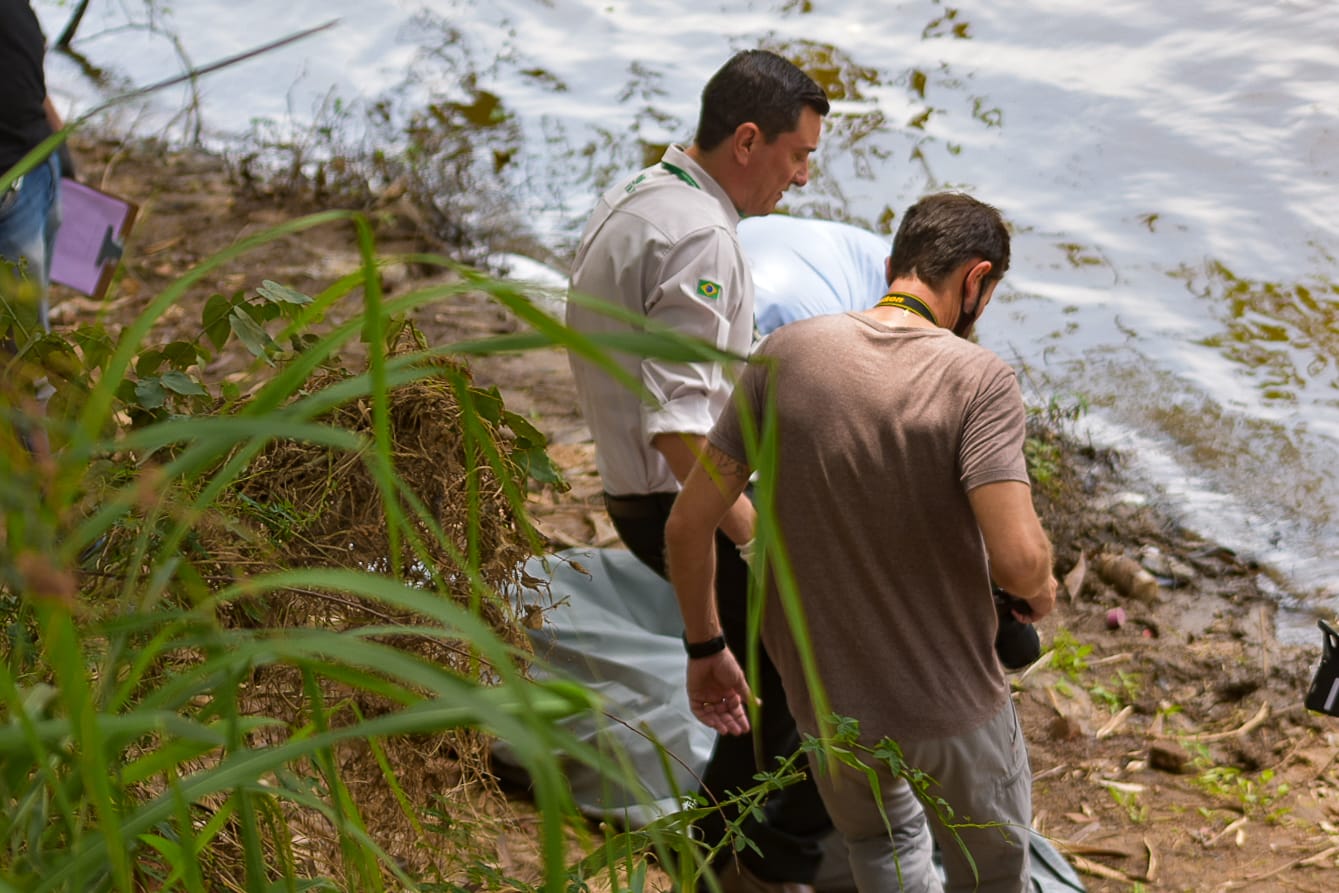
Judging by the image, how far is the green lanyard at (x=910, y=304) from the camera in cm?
235

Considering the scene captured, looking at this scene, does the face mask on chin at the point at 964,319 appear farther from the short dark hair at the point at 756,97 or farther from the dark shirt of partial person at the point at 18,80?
the dark shirt of partial person at the point at 18,80

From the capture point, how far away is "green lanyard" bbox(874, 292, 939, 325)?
2.35 metres

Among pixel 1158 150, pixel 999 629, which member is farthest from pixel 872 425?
pixel 1158 150

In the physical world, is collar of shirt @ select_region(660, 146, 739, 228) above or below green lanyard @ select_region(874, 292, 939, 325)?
above

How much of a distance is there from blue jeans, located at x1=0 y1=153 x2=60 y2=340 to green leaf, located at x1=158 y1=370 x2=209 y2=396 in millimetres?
1526

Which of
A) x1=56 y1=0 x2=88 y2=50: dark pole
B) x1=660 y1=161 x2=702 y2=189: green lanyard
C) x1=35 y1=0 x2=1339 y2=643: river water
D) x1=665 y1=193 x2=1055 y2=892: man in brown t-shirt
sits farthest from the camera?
x1=56 y1=0 x2=88 y2=50: dark pole

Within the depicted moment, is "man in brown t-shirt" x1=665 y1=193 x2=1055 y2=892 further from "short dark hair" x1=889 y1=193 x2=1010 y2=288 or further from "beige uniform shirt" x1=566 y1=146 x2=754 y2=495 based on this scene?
"beige uniform shirt" x1=566 y1=146 x2=754 y2=495

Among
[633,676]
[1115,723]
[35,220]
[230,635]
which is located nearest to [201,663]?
[230,635]

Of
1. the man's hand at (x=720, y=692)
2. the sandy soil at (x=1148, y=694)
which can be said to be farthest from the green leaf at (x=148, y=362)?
the sandy soil at (x=1148, y=694)

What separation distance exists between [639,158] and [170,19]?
361cm

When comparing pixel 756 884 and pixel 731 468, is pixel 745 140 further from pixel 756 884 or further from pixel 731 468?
pixel 756 884

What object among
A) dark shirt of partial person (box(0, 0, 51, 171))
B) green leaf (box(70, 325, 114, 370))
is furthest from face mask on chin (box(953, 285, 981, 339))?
dark shirt of partial person (box(0, 0, 51, 171))

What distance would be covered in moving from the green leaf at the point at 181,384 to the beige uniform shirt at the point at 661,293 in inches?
40.4

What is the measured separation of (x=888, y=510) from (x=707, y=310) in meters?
0.62
